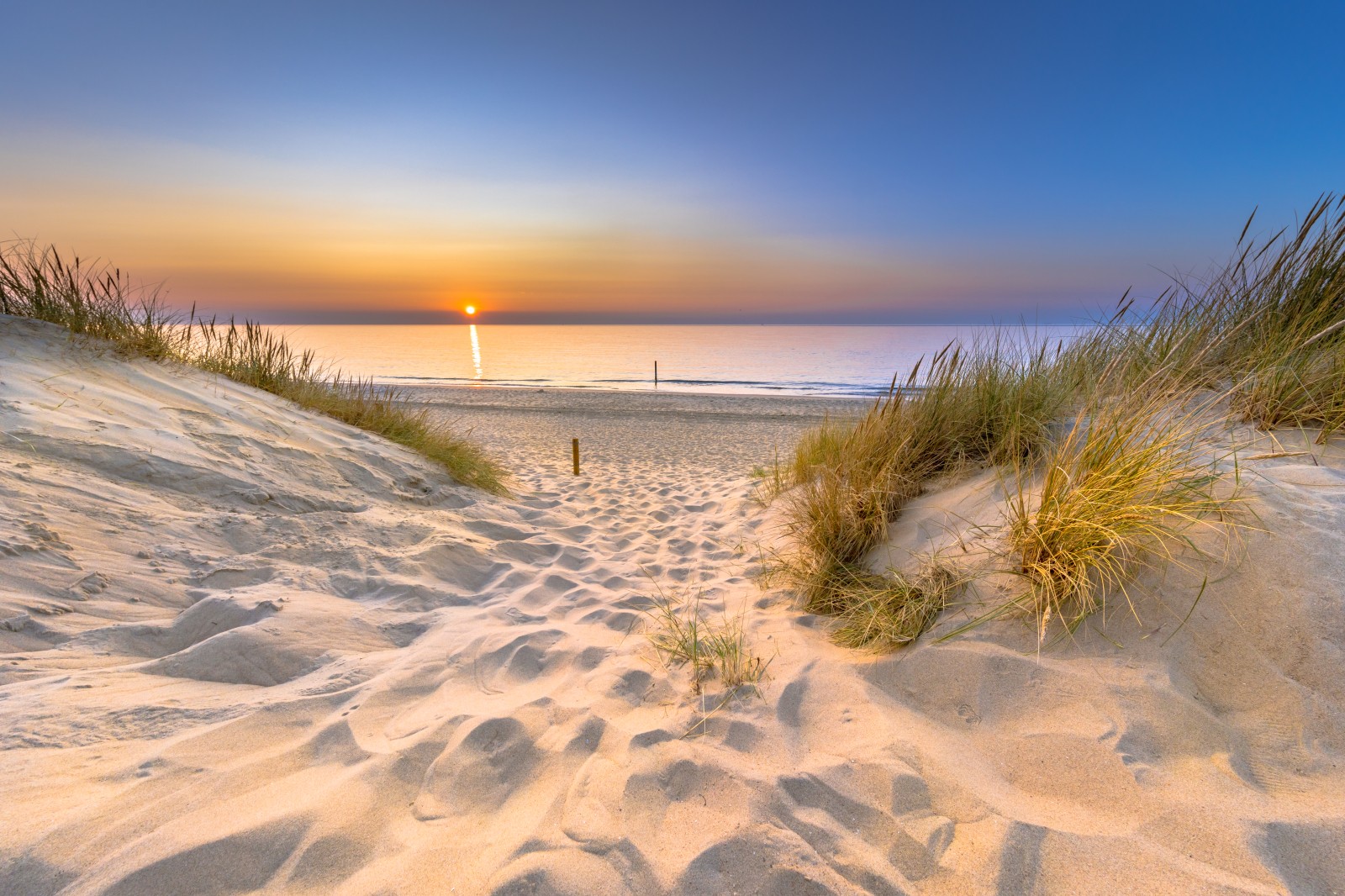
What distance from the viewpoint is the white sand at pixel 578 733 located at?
1402 millimetres

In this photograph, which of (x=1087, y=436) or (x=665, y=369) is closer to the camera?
(x=1087, y=436)

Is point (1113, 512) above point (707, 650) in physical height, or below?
above

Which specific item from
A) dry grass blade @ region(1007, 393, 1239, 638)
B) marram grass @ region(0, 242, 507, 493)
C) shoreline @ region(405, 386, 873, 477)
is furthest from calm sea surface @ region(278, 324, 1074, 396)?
dry grass blade @ region(1007, 393, 1239, 638)

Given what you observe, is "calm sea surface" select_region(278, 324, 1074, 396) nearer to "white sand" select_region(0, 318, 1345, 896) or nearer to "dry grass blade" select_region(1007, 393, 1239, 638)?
"white sand" select_region(0, 318, 1345, 896)

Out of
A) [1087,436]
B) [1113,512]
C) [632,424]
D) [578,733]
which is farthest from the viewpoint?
[632,424]

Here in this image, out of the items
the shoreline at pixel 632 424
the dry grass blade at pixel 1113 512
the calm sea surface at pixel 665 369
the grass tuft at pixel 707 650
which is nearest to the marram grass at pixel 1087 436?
the dry grass blade at pixel 1113 512

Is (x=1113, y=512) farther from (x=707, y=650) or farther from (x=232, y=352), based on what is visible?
(x=232, y=352)

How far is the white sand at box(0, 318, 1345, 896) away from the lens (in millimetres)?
1402

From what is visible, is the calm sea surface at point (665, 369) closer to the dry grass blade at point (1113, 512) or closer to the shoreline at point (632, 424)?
the shoreline at point (632, 424)

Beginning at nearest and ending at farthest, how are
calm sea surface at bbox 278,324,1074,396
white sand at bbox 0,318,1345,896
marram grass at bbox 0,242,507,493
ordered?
white sand at bbox 0,318,1345,896 → marram grass at bbox 0,242,507,493 → calm sea surface at bbox 278,324,1074,396

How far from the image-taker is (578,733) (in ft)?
6.50

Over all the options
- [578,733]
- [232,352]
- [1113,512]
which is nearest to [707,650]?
[578,733]

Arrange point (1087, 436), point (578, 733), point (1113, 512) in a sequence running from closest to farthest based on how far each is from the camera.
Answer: point (578, 733) → point (1113, 512) → point (1087, 436)

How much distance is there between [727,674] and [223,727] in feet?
5.57
